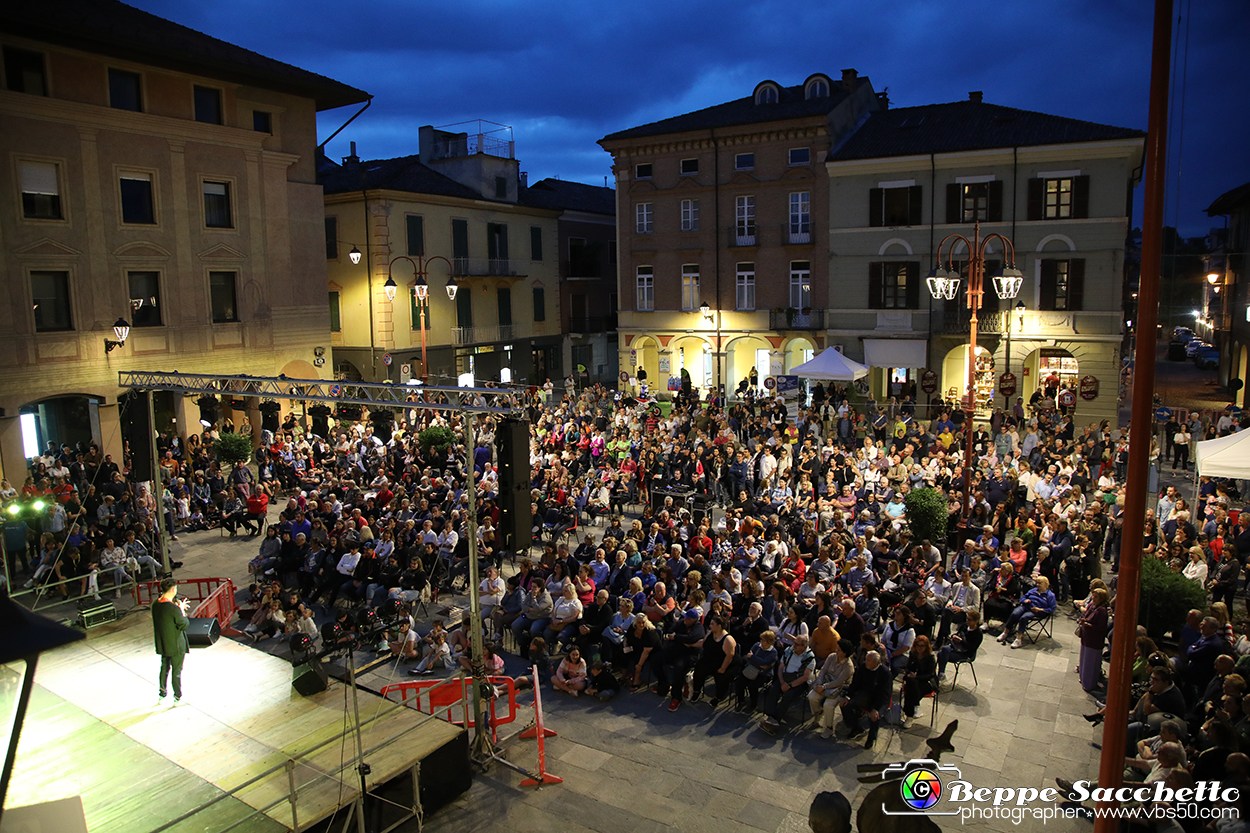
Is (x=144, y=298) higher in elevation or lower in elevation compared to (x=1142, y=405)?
higher

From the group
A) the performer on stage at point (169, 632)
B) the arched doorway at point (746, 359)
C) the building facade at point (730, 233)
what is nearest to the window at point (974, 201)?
the building facade at point (730, 233)

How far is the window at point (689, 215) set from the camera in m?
33.7

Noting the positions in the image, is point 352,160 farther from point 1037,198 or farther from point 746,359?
point 1037,198

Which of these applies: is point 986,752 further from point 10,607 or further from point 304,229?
point 304,229

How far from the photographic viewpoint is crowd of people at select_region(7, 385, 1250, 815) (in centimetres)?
998

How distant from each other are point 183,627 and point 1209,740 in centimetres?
1096

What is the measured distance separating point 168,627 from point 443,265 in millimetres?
26372

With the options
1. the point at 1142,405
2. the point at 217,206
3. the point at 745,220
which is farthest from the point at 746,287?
the point at 1142,405

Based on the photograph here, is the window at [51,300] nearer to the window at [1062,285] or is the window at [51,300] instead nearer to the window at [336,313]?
the window at [336,313]

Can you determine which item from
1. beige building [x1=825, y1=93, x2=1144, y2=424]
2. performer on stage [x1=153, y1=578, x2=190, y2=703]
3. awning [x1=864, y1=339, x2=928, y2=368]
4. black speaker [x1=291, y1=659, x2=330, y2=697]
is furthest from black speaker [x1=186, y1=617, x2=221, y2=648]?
awning [x1=864, y1=339, x2=928, y2=368]

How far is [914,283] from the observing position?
1148 inches

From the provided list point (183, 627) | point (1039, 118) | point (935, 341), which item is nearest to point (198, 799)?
point (183, 627)

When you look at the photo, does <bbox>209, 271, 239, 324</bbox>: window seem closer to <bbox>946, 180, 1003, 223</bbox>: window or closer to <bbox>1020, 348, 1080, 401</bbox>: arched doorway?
<bbox>946, 180, 1003, 223</bbox>: window

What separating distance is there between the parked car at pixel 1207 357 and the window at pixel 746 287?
2141 cm
